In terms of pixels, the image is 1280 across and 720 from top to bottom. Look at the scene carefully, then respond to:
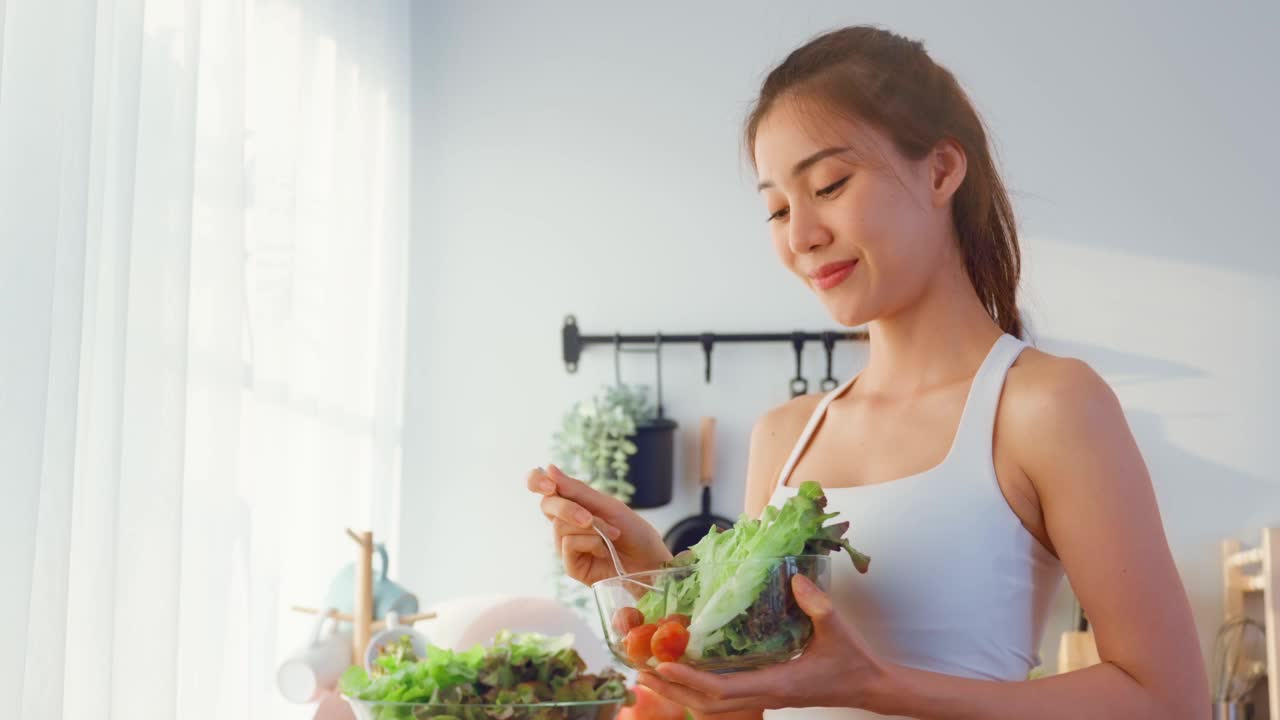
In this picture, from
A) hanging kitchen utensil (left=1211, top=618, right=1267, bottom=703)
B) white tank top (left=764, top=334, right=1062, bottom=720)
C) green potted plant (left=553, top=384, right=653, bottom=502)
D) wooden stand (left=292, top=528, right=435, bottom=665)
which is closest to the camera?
white tank top (left=764, top=334, right=1062, bottom=720)

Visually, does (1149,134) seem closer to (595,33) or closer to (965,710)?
(595,33)

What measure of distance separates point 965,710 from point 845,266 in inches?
13.9

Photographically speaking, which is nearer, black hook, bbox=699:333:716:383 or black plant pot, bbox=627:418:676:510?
black plant pot, bbox=627:418:676:510

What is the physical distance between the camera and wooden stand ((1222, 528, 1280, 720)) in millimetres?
2549

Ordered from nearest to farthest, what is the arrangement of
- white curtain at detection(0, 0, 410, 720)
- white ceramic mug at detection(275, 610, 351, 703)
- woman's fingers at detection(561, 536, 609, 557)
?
woman's fingers at detection(561, 536, 609, 557), white curtain at detection(0, 0, 410, 720), white ceramic mug at detection(275, 610, 351, 703)

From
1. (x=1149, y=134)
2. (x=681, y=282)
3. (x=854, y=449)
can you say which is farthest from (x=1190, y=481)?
(x=854, y=449)

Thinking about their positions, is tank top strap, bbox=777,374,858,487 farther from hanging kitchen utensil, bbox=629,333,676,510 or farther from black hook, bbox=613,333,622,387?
black hook, bbox=613,333,622,387

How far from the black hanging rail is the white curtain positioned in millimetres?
598

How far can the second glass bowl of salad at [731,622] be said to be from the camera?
0.80 meters

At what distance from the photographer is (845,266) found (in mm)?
964

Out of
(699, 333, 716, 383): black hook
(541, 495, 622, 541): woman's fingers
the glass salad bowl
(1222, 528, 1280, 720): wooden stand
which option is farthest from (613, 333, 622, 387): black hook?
the glass salad bowl

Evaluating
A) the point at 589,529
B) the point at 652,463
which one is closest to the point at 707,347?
the point at 652,463

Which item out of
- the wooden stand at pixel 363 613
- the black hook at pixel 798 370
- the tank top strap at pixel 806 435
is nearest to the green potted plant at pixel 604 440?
the black hook at pixel 798 370

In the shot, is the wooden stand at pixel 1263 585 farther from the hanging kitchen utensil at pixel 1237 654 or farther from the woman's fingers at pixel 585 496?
the woman's fingers at pixel 585 496
